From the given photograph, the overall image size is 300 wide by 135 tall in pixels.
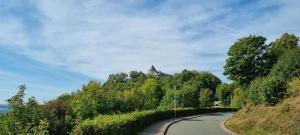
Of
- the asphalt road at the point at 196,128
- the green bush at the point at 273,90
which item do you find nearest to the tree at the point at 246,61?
the asphalt road at the point at 196,128

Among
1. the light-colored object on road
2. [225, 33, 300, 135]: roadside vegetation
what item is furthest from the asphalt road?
[225, 33, 300, 135]: roadside vegetation

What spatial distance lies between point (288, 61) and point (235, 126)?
8.67 metres

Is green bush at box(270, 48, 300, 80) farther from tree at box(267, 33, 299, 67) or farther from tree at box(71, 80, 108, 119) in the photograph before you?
tree at box(267, 33, 299, 67)

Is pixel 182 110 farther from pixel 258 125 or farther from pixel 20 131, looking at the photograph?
pixel 20 131

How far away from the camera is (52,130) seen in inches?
659

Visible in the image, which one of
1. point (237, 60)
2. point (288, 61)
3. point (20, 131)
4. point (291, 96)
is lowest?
point (20, 131)

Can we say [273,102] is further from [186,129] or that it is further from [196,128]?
[186,129]

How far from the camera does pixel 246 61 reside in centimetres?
5166

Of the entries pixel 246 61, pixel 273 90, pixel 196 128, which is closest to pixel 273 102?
pixel 273 90

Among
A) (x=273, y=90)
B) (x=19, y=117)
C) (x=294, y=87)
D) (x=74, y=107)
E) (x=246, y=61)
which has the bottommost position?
(x=19, y=117)

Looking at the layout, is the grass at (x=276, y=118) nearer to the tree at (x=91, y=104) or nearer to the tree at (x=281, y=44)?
the tree at (x=91, y=104)

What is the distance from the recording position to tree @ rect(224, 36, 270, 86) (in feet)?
168

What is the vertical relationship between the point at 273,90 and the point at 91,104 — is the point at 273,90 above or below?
above

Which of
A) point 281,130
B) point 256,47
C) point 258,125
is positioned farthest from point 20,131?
point 256,47
